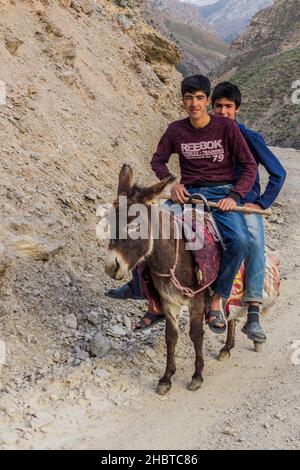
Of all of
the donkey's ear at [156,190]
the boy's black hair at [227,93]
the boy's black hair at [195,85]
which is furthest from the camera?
the boy's black hair at [227,93]

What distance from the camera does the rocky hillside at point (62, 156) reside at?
19.0 feet

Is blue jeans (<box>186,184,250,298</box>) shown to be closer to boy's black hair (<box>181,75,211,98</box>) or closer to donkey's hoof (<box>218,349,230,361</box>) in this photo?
donkey's hoof (<box>218,349,230,361</box>)

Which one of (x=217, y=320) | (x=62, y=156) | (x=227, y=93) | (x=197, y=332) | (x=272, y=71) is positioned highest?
(x=272, y=71)

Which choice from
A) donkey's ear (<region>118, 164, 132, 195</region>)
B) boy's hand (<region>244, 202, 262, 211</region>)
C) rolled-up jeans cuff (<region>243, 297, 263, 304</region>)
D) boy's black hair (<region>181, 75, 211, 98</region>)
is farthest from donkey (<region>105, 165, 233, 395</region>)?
boy's black hair (<region>181, 75, 211, 98</region>)

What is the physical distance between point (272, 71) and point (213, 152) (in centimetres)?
6057

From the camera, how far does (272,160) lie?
5855 millimetres

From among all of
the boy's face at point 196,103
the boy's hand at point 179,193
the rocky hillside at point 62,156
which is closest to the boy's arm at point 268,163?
the boy's face at point 196,103

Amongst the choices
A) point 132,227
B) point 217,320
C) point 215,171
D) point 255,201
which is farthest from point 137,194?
point 255,201

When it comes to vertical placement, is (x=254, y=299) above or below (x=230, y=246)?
below

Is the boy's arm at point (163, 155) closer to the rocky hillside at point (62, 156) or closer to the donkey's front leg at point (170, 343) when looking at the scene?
the donkey's front leg at point (170, 343)

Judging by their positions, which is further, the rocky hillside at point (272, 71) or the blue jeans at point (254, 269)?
the rocky hillside at point (272, 71)

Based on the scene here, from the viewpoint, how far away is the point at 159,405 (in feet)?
16.5

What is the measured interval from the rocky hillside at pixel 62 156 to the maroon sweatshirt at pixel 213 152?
193 cm

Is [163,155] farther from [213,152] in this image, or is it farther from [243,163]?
[243,163]
